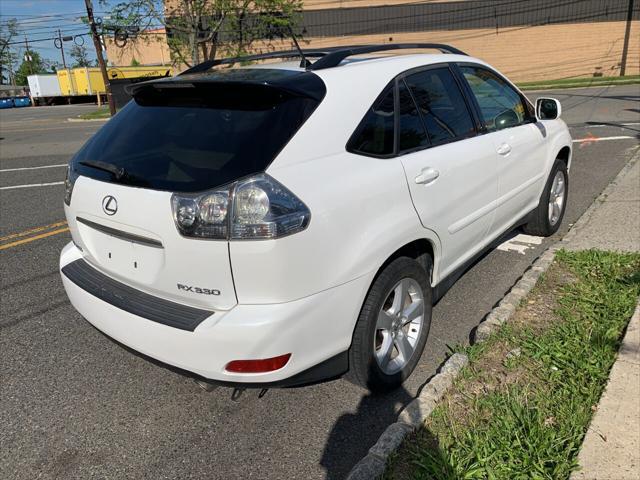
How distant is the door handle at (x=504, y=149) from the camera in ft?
12.5

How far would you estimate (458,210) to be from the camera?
10.7 ft

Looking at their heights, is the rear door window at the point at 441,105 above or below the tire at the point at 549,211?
above

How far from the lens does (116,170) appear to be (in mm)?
2580

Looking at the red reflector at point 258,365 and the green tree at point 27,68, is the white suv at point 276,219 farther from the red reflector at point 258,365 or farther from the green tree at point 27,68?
the green tree at point 27,68

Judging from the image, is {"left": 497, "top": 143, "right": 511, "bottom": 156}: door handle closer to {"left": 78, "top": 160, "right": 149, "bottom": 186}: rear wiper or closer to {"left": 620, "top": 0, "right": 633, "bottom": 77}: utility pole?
{"left": 78, "top": 160, "right": 149, "bottom": 186}: rear wiper

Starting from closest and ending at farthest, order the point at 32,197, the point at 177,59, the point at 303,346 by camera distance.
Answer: the point at 303,346, the point at 32,197, the point at 177,59

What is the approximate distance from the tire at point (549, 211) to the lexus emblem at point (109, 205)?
12.5 ft

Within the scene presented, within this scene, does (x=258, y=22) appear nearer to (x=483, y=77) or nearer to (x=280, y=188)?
(x=483, y=77)

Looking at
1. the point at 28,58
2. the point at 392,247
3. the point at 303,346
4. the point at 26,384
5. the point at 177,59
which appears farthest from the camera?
the point at 28,58

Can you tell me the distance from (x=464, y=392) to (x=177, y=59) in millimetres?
31248

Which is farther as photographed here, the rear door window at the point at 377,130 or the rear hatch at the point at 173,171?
the rear door window at the point at 377,130

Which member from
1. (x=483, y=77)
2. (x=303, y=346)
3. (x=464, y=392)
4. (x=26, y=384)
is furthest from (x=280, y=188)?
(x=483, y=77)

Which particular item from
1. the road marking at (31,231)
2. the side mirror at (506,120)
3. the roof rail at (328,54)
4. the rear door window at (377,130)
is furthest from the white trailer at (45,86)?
the rear door window at (377,130)

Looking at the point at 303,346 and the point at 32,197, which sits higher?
the point at 303,346
